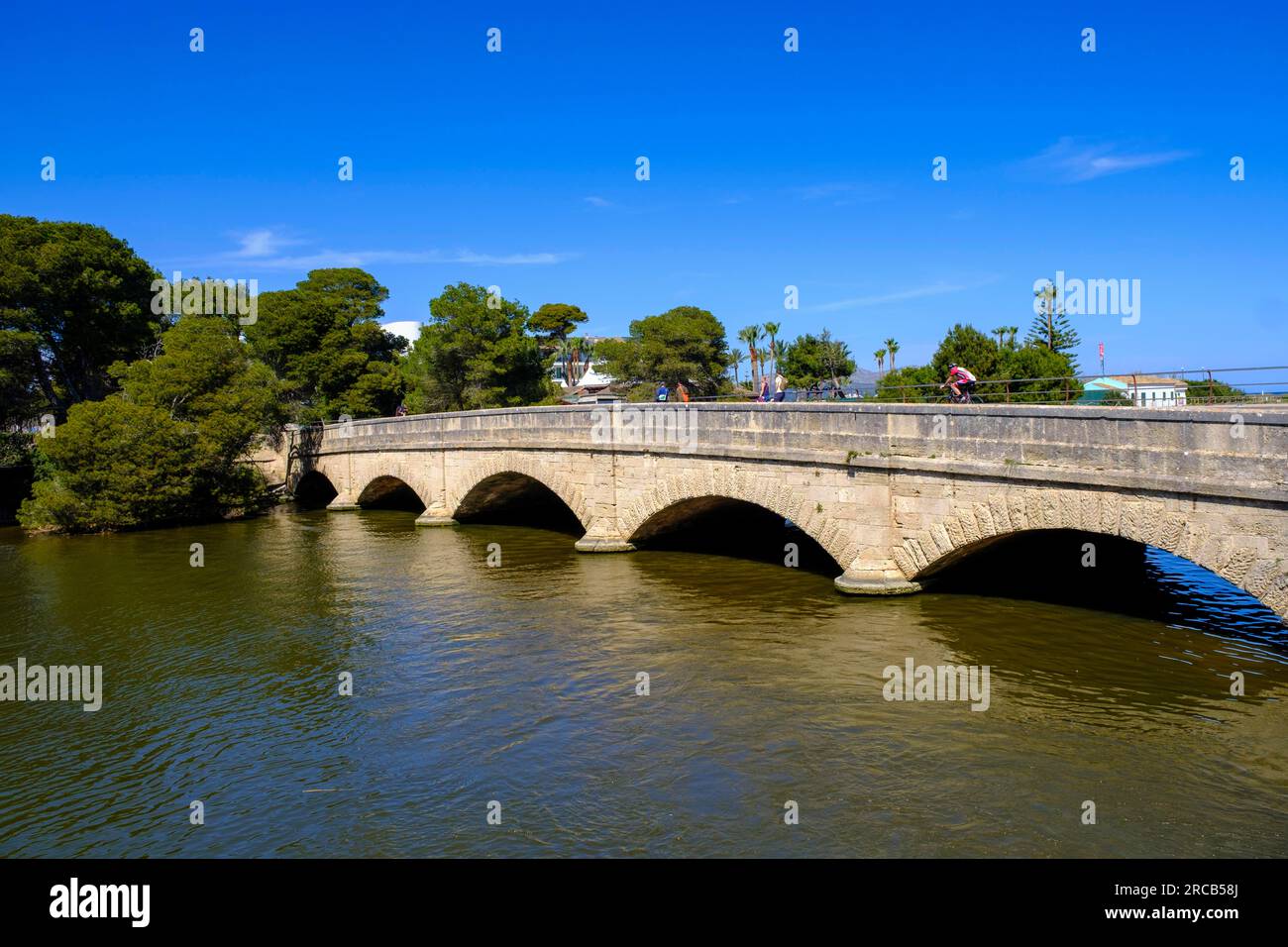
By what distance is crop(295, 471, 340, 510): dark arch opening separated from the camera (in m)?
43.3

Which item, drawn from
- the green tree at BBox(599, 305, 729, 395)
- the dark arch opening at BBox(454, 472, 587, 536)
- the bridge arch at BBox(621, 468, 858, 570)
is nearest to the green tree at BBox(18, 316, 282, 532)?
the dark arch opening at BBox(454, 472, 587, 536)

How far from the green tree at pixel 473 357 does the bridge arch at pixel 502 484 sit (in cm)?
2071

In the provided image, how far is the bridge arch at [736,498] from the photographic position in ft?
56.1

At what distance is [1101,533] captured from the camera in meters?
13.9

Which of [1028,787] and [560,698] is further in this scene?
[560,698]

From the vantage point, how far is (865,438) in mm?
16406

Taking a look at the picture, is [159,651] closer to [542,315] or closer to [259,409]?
[259,409]

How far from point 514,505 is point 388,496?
31.9 feet

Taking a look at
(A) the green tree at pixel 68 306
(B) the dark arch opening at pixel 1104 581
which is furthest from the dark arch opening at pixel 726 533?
(A) the green tree at pixel 68 306

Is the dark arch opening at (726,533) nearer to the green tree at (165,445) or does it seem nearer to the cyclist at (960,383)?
the cyclist at (960,383)

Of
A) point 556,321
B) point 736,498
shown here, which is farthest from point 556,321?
point 736,498

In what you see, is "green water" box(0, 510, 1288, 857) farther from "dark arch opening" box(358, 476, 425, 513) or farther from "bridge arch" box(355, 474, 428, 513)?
"dark arch opening" box(358, 476, 425, 513)
